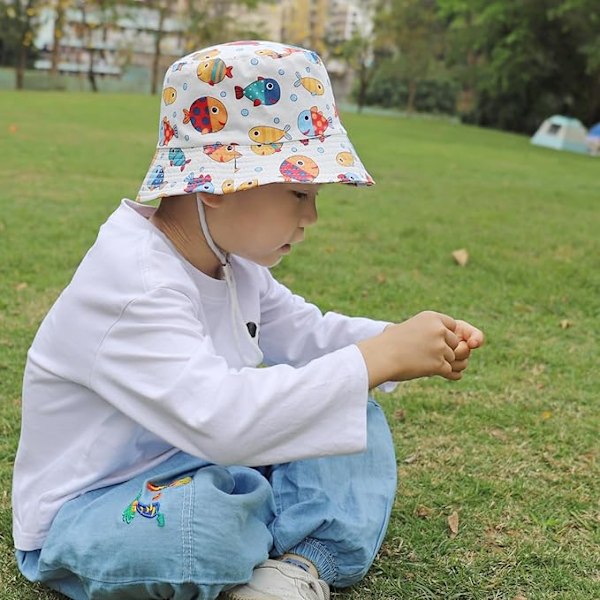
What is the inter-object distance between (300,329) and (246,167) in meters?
0.63

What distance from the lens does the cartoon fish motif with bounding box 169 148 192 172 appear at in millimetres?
1535

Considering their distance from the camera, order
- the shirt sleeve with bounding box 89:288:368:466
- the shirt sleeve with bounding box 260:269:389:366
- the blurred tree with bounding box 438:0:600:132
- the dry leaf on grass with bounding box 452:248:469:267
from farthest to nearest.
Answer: the blurred tree with bounding box 438:0:600:132, the dry leaf on grass with bounding box 452:248:469:267, the shirt sleeve with bounding box 260:269:389:366, the shirt sleeve with bounding box 89:288:368:466

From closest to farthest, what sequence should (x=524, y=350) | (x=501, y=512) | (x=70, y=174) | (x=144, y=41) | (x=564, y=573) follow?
(x=564, y=573), (x=501, y=512), (x=524, y=350), (x=70, y=174), (x=144, y=41)

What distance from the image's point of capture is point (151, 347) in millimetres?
1402

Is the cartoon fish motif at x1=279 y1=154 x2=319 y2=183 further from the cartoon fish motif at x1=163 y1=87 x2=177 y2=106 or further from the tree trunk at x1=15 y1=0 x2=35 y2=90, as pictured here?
the tree trunk at x1=15 y1=0 x2=35 y2=90

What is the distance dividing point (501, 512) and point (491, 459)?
0.93 ft

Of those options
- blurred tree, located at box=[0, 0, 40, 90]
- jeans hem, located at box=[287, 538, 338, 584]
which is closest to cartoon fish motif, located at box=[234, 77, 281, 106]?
jeans hem, located at box=[287, 538, 338, 584]

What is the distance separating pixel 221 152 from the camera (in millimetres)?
1521

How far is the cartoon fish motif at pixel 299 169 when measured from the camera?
4.88 feet

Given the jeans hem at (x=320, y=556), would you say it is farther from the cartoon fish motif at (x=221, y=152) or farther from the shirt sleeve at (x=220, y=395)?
the cartoon fish motif at (x=221, y=152)

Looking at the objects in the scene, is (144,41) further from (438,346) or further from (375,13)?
(438,346)

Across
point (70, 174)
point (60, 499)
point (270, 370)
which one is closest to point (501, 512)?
point (270, 370)

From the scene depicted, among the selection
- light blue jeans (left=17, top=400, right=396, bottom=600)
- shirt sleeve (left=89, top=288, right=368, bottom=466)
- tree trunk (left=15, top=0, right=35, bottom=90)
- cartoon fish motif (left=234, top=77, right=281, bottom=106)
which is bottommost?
tree trunk (left=15, top=0, right=35, bottom=90)

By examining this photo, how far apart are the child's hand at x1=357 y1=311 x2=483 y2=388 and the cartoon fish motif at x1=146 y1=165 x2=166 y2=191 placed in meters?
0.46
